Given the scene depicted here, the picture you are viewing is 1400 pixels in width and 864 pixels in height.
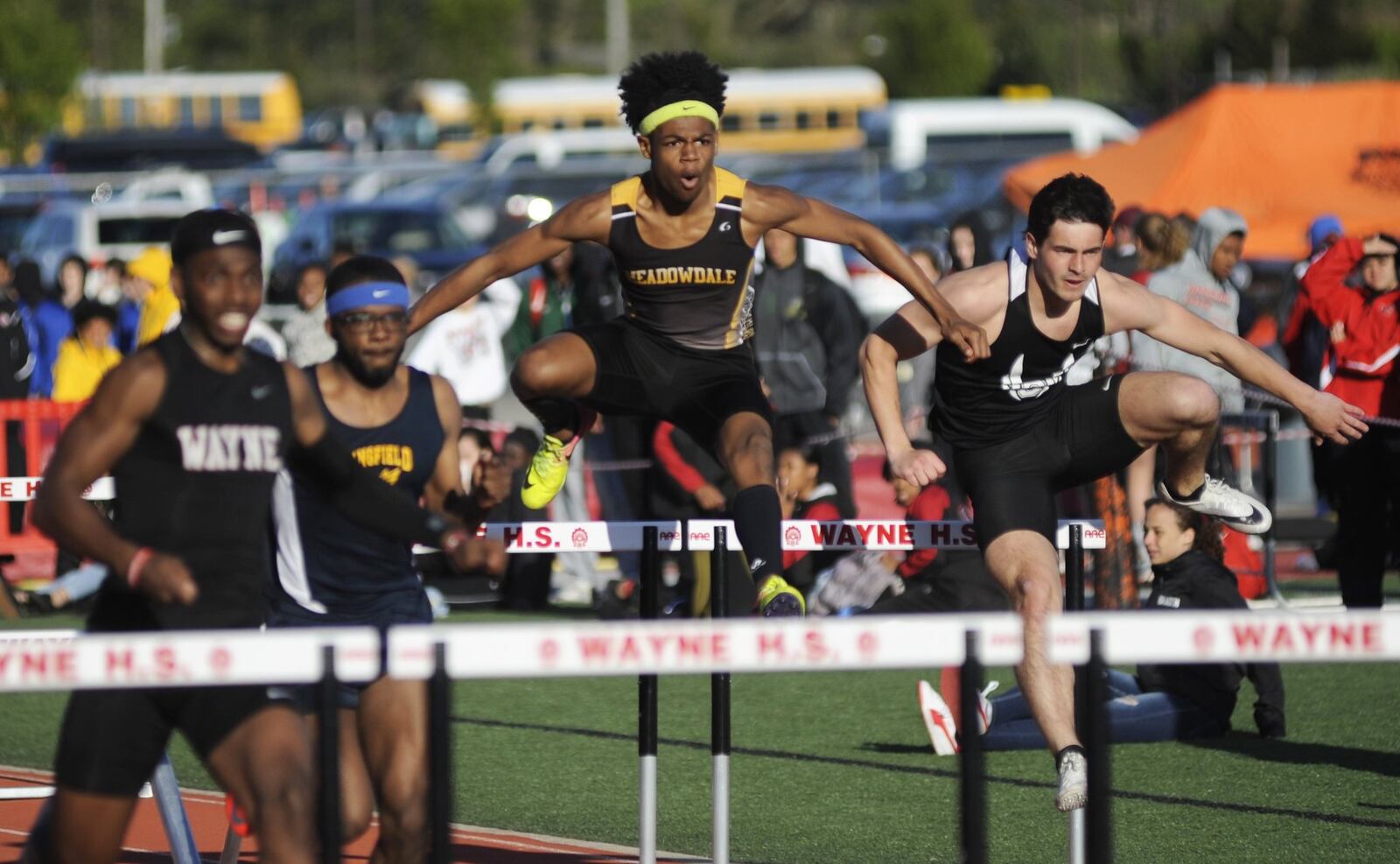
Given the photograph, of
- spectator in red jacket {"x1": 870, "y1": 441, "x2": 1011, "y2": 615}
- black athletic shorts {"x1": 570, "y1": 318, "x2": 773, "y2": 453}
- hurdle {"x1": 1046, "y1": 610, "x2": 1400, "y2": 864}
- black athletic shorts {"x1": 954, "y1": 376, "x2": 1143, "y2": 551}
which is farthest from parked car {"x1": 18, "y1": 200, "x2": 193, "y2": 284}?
hurdle {"x1": 1046, "y1": 610, "x2": 1400, "y2": 864}

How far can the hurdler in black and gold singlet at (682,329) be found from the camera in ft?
24.1

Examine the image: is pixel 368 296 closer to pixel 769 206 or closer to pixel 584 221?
pixel 584 221

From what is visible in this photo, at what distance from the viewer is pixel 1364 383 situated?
40.2ft

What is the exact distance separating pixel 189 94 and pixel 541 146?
27.1 m

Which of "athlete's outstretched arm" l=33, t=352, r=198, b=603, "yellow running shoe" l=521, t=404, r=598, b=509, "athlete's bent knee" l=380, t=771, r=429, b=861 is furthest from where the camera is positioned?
"yellow running shoe" l=521, t=404, r=598, b=509

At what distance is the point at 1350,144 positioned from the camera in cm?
2223

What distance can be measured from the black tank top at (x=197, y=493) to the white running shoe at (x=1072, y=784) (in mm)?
2470

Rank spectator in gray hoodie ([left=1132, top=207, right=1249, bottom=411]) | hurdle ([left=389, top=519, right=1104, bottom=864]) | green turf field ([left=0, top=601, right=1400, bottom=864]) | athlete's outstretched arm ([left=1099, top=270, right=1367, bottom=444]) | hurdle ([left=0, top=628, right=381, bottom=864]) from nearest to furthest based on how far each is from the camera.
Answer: hurdle ([left=0, top=628, right=381, bottom=864]), athlete's outstretched arm ([left=1099, top=270, right=1367, bottom=444]), hurdle ([left=389, top=519, right=1104, bottom=864]), green turf field ([left=0, top=601, right=1400, bottom=864]), spectator in gray hoodie ([left=1132, top=207, right=1249, bottom=411])

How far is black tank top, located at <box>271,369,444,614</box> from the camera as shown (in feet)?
19.9

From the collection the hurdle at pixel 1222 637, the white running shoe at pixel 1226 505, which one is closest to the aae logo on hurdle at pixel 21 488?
the white running shoe at pixel 1226 505

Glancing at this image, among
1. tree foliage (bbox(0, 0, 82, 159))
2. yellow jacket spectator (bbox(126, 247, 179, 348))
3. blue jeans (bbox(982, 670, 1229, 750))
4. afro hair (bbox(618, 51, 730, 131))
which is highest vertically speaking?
tree foliage (bbox(0, 0, 82, 159))

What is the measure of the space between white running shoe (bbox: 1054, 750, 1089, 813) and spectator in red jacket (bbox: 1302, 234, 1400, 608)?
584 centimetres

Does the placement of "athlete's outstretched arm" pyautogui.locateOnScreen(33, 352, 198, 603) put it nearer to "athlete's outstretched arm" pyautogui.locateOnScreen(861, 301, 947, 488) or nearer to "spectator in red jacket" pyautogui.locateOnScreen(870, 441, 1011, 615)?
"athlete's outstretched arm" pyautogui.locateOnScreen(861, 301, 947, 488)

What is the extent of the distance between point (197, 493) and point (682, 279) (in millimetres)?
→ 2533
